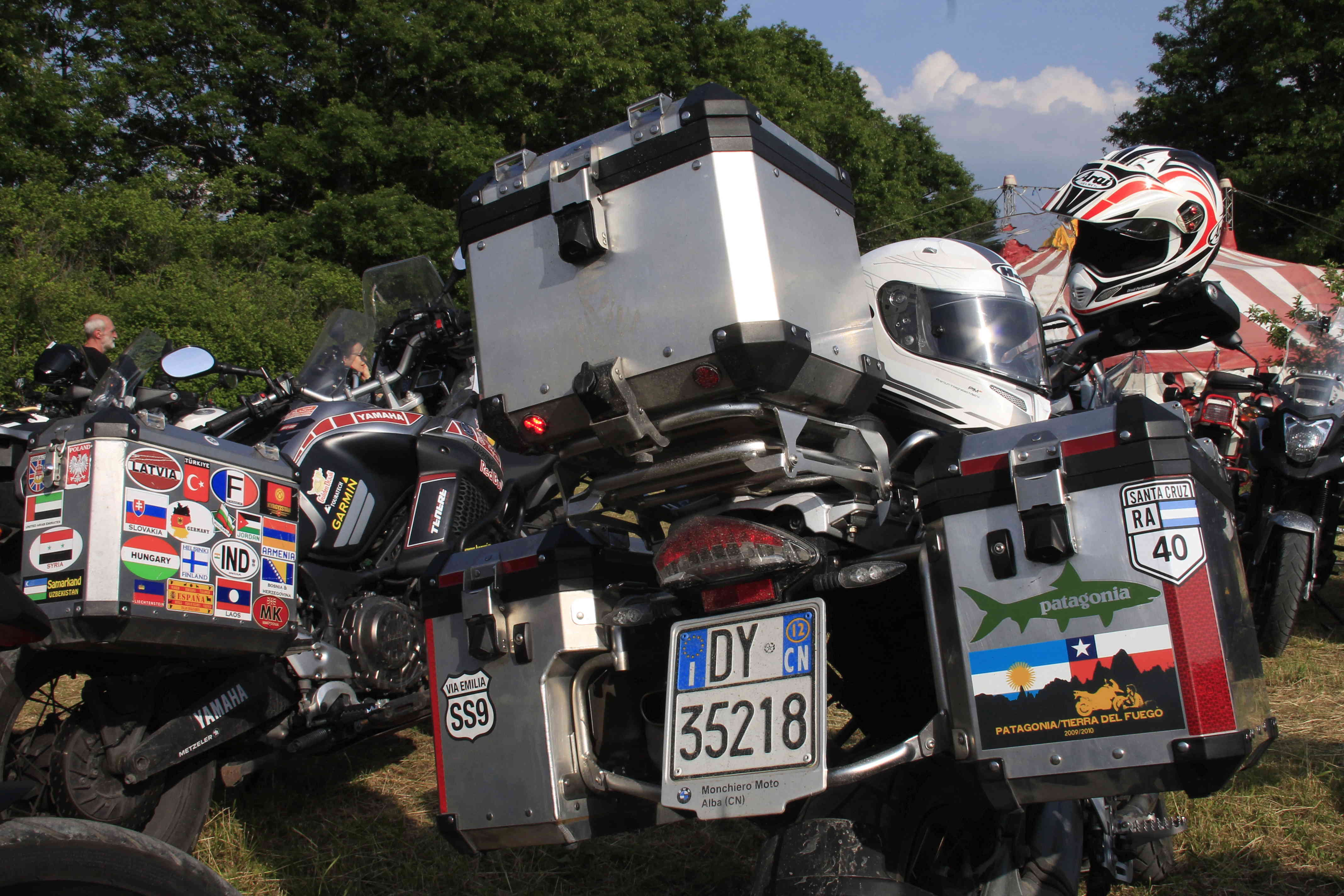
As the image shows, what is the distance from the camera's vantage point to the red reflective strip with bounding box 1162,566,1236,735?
62.0 inches

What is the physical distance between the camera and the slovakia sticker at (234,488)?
119 inches

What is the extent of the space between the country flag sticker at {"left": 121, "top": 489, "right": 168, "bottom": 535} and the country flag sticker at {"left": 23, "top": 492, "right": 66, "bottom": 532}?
162 millimetres

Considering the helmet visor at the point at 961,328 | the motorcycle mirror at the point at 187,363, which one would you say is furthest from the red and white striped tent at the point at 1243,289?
the motorcycle mirror at the point at 187,363

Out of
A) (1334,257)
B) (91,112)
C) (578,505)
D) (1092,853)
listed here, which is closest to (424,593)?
(578,505)

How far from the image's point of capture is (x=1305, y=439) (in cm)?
479

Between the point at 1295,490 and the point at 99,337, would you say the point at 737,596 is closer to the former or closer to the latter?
the point at 1295,490

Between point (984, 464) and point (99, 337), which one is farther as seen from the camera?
point (99, 337)

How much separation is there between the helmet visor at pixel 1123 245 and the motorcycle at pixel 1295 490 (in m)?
1.72

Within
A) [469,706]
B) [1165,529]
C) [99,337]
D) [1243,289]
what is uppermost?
[1243,289]

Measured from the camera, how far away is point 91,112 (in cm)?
1773

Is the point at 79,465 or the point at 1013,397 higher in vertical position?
the point at 79,465

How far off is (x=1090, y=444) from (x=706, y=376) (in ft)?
2.18

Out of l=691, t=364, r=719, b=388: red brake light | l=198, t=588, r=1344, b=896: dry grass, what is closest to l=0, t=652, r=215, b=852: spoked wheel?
l=198, t=588, r=1344, b=896: dry grass

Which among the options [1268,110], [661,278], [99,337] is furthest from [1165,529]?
[1268,110]
